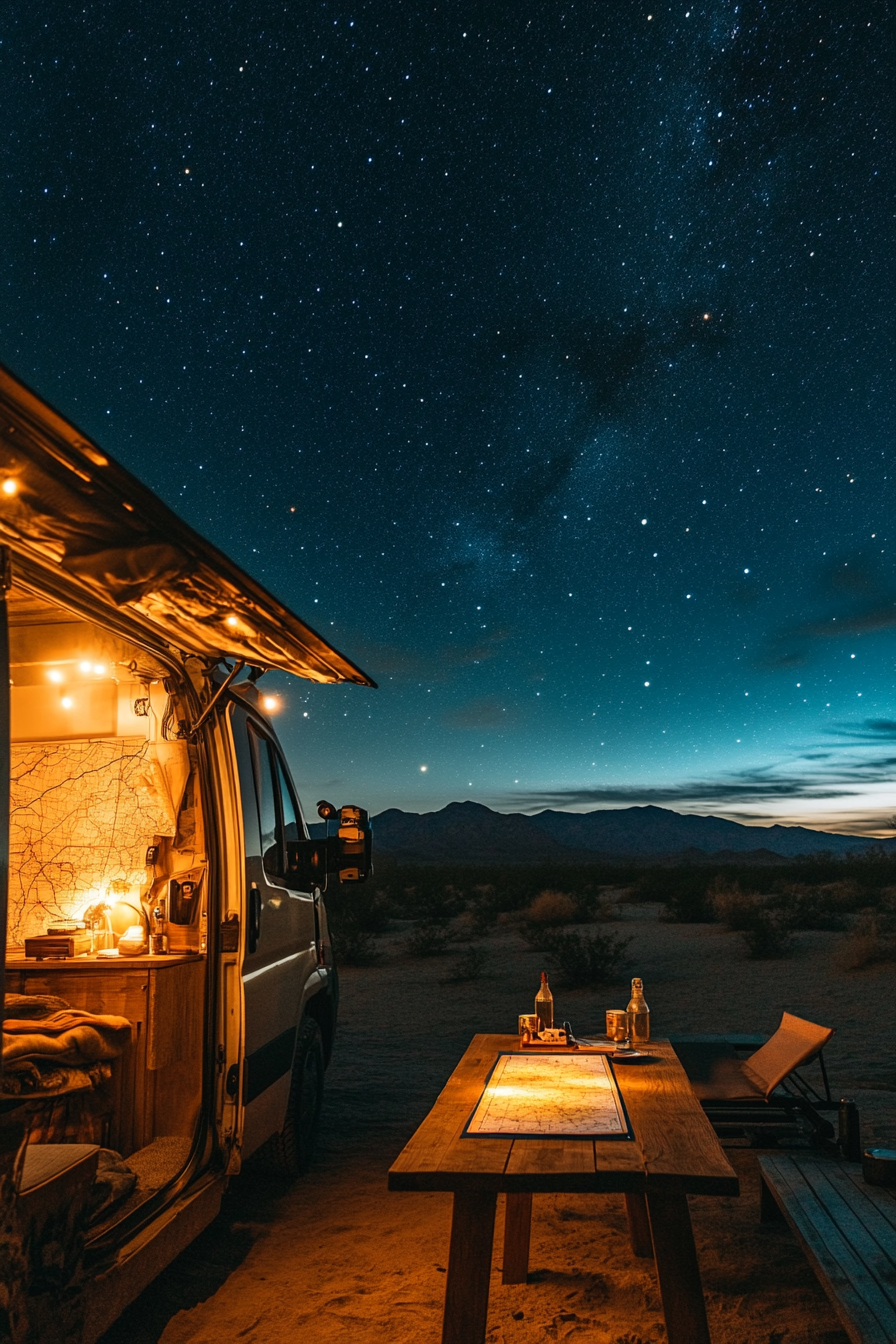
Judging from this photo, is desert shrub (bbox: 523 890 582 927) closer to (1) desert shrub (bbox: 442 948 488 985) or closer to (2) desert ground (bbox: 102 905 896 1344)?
(1) desert shrub (bbox: 442 948 488 985)

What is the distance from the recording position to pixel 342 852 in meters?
4.99

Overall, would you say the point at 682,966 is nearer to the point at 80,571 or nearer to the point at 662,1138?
the point at 662,1138

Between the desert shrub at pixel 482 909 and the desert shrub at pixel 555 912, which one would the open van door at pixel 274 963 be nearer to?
the desert shrub at pixel 482 909

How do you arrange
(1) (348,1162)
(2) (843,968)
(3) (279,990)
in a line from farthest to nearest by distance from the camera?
1. (2) (843,968)
2. (1) (348,1162)
3. (3) (279,990)

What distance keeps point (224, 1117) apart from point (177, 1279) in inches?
25.0

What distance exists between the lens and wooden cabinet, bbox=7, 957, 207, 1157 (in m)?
4.36

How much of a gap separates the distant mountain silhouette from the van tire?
110m

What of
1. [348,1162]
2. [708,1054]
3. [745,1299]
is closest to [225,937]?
[348,1162]

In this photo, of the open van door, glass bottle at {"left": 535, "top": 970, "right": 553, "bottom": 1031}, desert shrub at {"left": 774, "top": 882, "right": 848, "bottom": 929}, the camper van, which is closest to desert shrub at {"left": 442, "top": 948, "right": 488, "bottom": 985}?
desert shrub at {"left": 774, "top": 882, "right": 848, "bottom": 929}

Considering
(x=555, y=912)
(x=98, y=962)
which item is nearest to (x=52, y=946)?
(x=98, y=962)

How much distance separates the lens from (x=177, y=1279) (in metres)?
3.96

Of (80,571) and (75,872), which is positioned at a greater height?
(80,571)

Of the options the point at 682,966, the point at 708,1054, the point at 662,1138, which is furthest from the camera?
the point at 682,966

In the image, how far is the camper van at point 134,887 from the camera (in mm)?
2633
